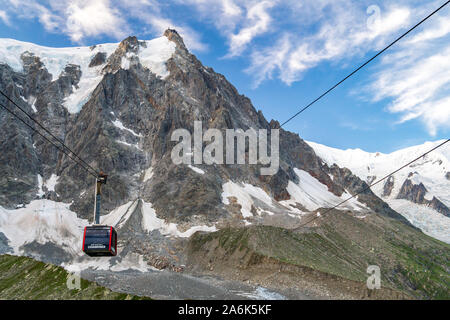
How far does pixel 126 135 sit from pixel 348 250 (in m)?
97.0

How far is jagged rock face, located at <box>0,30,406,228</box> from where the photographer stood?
123 m

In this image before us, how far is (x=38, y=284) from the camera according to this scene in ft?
125

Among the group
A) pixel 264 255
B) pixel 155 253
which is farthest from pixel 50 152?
pixel 264 255

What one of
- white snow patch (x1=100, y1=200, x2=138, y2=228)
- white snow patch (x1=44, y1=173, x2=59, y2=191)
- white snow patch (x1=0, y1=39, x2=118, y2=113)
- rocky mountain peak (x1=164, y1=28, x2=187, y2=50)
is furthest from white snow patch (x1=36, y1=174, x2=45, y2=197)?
rocky mountain peak (x1=164, y1=28, x2=187, y2=50)

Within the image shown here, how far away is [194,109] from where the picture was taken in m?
153

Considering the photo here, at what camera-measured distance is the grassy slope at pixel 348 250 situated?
78500 mm

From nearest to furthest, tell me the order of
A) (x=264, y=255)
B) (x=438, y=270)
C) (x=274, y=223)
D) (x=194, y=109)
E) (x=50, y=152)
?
(x=264, y=255) → (x=274, y=223) → (x=438, y=270) → (x=50, y=152) → (x=194, y=109)

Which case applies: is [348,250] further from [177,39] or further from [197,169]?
[177,39]

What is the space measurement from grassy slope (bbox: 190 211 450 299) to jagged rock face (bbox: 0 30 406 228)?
25.6m

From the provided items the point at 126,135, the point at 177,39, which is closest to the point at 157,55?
the point at 177,39

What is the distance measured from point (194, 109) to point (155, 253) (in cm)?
7610

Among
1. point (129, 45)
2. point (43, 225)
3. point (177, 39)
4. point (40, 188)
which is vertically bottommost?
point (43, 225)

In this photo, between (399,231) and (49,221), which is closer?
(49,221)
